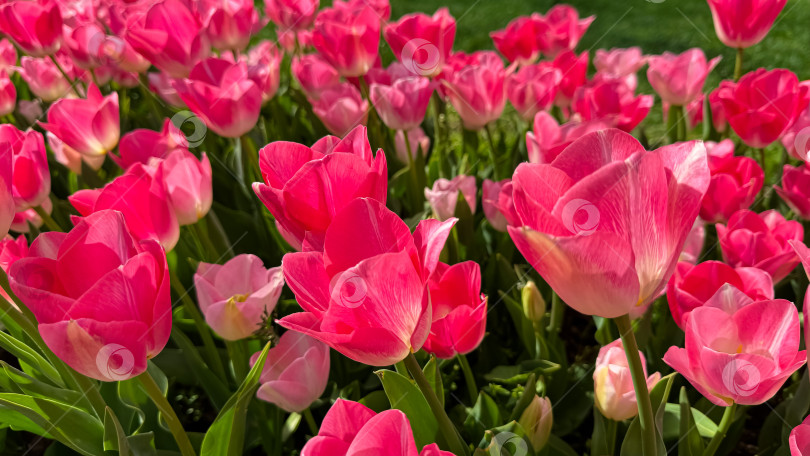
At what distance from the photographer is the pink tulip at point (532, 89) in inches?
57.9

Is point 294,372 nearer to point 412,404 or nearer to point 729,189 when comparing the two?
point 412,404

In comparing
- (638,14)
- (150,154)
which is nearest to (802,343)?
(150,154)

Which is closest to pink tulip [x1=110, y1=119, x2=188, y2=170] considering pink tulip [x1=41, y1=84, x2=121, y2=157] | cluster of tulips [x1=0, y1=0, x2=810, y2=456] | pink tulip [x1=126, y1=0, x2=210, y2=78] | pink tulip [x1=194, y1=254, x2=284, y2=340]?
cluster of tulips [x1=0, y1=0, x2=810, y2=456]

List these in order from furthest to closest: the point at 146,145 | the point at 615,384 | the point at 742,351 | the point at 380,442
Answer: the point at 146,145 < the point at 615,384 < the point at 742,351 < the point at 380,442

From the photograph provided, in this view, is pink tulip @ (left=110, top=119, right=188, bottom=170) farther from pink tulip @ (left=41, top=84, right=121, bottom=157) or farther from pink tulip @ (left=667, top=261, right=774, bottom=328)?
pink tulip @ (left=667, top=261, right=774, bottom=328)

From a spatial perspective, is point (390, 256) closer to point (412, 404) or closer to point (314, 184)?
point (314, 184)

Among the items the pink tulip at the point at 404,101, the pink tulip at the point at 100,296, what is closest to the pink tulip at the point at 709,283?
the pink tulip at the point at 100,296

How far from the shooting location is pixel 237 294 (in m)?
0.98

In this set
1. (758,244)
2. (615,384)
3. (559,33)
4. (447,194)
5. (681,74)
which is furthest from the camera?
(559,33)

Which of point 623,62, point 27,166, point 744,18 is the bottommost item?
Answer: point 623,62

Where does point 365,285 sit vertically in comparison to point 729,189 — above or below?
above

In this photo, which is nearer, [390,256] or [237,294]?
[390,256]

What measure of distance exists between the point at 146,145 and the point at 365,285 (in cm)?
89

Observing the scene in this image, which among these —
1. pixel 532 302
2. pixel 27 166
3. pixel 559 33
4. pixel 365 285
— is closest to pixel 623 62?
pixel 559 33
